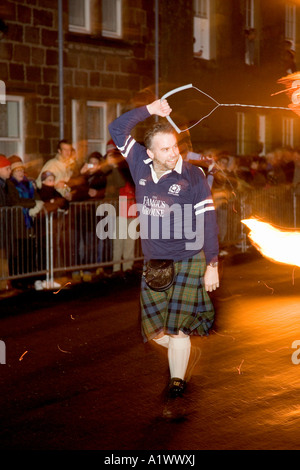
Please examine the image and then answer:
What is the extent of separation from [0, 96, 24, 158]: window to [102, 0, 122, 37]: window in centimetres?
330

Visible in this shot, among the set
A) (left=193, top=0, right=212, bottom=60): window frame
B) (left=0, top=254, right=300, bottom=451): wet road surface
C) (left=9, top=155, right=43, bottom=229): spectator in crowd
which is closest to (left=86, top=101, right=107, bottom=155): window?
(left=193, top=0, right=212, bottom=60): window frame

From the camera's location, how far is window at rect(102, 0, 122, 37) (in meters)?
18.0

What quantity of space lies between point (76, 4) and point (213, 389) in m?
12.7

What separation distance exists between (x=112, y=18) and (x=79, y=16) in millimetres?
1121

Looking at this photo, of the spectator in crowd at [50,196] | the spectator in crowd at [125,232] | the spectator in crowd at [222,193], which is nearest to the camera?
the spectator in crowd at [50,196]

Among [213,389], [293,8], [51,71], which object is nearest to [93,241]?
[51,71]

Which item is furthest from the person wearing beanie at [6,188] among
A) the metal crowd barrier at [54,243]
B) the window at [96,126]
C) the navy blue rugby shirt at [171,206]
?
the window at [96,126]

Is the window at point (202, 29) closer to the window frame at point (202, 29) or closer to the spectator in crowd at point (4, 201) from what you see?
the window frame at point (202, 29)

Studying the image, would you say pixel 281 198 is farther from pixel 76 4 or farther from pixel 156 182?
pixel 156 182

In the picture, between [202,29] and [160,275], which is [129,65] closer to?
[202,29]

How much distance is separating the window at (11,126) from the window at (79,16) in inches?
94.9

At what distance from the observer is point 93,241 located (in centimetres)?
1266

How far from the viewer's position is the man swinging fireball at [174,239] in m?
6.14

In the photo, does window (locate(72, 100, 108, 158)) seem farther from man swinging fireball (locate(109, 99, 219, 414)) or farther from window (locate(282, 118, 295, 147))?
man swinging fireball (locate(109, 99, 219, 414))
